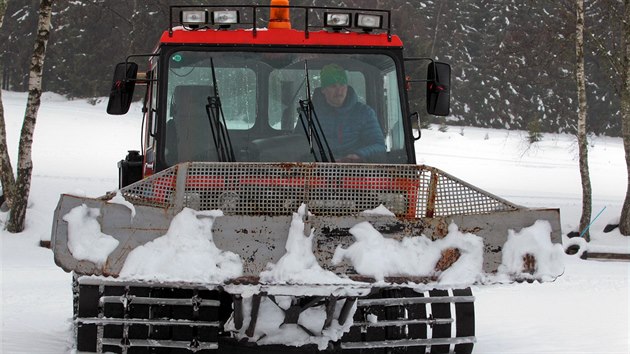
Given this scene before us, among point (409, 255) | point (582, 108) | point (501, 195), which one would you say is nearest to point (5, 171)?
point (582, 108)

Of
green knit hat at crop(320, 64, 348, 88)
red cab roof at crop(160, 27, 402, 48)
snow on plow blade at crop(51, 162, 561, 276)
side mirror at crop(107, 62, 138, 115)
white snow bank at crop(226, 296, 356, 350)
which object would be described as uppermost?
red cab roof at crop(160, 27, 402, 48)

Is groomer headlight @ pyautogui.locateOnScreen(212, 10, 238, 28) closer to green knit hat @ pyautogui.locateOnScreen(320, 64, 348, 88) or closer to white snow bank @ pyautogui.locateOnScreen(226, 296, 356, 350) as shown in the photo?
green knit hat @ pyautogui.locateOnScreen(320, 64, 348, 88)

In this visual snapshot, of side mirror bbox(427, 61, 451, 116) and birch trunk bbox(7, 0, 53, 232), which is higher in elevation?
side mirror bbox(427, 61, 451, 116)

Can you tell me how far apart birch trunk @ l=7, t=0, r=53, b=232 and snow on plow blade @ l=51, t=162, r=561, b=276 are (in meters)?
10.5

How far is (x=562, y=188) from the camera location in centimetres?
3022

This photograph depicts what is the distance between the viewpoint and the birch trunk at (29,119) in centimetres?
1550

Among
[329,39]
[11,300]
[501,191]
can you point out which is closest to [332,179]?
[329,39]

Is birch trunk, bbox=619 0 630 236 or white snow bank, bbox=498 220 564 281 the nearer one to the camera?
white snow bank, bbox=498 220 564 281

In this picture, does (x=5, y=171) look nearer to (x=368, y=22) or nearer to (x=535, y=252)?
(x=368, y=22)

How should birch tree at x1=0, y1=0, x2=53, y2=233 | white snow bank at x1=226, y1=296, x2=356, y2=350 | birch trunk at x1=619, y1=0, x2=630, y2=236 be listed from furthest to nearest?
birch trunk at x1=619, y1=0, x2=630, y2=236
birch tree at x1=0, y1=0, x2=53, y2=233
white snow bank at x1=226, y1=296, x2=356, y2=350

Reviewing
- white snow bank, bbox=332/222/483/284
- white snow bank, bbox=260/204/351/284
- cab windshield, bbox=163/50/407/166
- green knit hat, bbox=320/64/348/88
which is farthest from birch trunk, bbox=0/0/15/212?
white snow bank, bbox=332/222/483/284

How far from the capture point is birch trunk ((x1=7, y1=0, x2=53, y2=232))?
1550 cm

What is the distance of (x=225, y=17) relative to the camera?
23.1 feet

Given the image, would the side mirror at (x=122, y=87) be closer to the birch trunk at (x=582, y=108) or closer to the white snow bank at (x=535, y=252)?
the white snow bank at (x=535, y=252)
